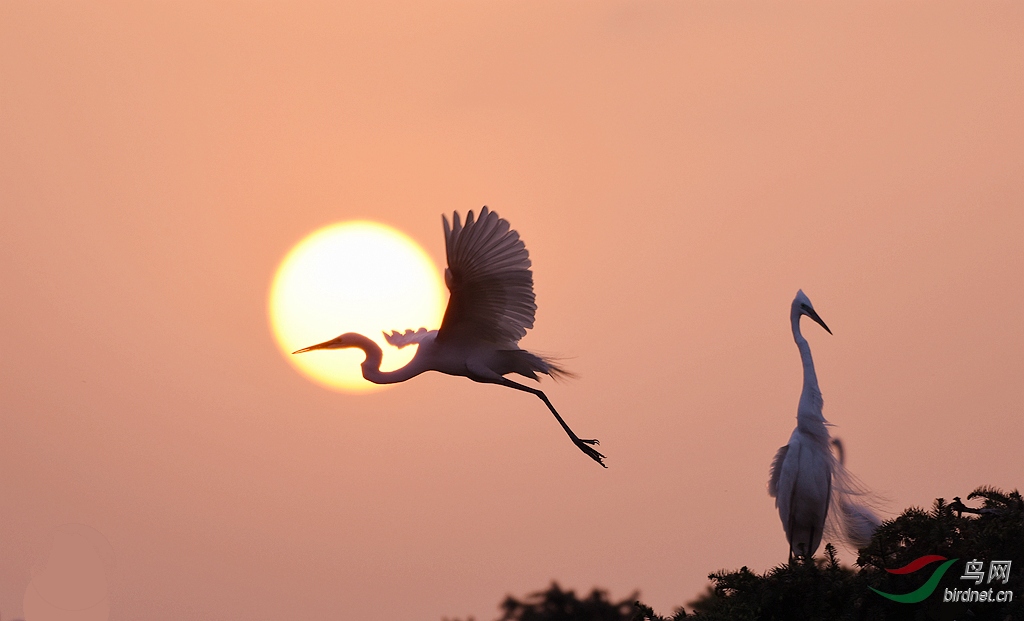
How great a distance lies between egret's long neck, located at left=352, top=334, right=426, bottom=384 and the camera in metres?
14.8

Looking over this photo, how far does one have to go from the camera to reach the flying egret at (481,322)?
12430mm

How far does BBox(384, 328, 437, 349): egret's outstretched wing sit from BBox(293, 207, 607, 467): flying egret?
0.02 metres

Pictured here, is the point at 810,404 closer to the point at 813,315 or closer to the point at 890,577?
Answer: the point at 813,315

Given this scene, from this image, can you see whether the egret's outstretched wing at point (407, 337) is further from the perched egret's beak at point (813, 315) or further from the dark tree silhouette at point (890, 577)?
the dark tree silhouette at point (890, 577)

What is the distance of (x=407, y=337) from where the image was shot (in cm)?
1617

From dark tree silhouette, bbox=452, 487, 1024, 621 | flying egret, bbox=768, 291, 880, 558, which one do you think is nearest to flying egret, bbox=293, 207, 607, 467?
flying egret, bbox=768, 291, 880, 558

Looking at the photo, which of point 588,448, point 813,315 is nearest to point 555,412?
point 588,448

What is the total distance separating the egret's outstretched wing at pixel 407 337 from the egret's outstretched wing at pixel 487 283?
160 centimetres

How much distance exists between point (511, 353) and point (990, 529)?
6.49m

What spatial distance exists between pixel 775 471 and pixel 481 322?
4.38 meters

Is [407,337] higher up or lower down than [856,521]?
higher up

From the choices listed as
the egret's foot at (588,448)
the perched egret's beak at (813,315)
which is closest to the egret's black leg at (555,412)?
the egret's foot at (588,448)

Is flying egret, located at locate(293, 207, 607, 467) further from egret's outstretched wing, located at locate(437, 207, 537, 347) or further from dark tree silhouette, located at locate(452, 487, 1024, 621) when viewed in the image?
dark tree silhouette, located at locate(452, 487, 1024, 621)

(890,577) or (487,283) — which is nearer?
(890,577)
